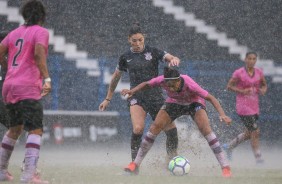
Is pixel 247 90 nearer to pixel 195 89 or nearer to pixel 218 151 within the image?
pixel 218 151

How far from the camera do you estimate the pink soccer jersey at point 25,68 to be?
23.4 feet

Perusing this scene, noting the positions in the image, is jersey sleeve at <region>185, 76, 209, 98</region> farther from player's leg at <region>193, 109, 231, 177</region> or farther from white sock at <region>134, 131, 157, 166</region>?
white sock at <region>134, 131, 157, 166</region>

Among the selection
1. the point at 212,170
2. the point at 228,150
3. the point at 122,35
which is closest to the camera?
the point at 212,170

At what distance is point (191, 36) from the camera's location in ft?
67.1

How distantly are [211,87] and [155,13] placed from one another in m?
2.94

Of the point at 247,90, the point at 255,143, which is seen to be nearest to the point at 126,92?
the point at 255,143

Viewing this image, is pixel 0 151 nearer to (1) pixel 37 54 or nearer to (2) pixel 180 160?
(1) pixel 37 54

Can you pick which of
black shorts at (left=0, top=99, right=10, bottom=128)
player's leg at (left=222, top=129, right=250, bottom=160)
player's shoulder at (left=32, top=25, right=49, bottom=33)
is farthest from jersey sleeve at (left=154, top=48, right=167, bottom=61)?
player's leg at (left=222, top=129, right=250, bottom=160)

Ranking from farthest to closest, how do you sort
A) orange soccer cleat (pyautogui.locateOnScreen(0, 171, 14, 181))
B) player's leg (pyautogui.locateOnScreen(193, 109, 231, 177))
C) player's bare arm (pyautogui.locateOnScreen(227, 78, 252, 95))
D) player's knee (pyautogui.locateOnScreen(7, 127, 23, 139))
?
player's bare arm (pyautogui.locateOnScreen(227, 78, 252, 95))
player's leg (pyautogui.locateOnScreen(193, 109, 231, 177))
orange soccer cleat (pyautogui.locateOnScreen(0, 171, 14, 181))
player's knee (pyautogui.locateOnScreen(7, 127, 23, 139))

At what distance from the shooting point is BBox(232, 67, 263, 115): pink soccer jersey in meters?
13.1

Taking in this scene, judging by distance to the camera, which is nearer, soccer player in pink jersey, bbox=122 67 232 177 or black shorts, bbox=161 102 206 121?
soccer player in pink jersey, bbox=122 67 232 177

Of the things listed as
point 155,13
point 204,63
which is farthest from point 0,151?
point 155,13

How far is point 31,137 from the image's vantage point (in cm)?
714

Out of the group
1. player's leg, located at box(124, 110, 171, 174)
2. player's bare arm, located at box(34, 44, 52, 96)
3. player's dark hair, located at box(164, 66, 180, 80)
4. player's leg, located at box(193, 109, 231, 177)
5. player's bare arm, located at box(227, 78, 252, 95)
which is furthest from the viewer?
player's bare arm, located at box(227, 78, 252, 95)
